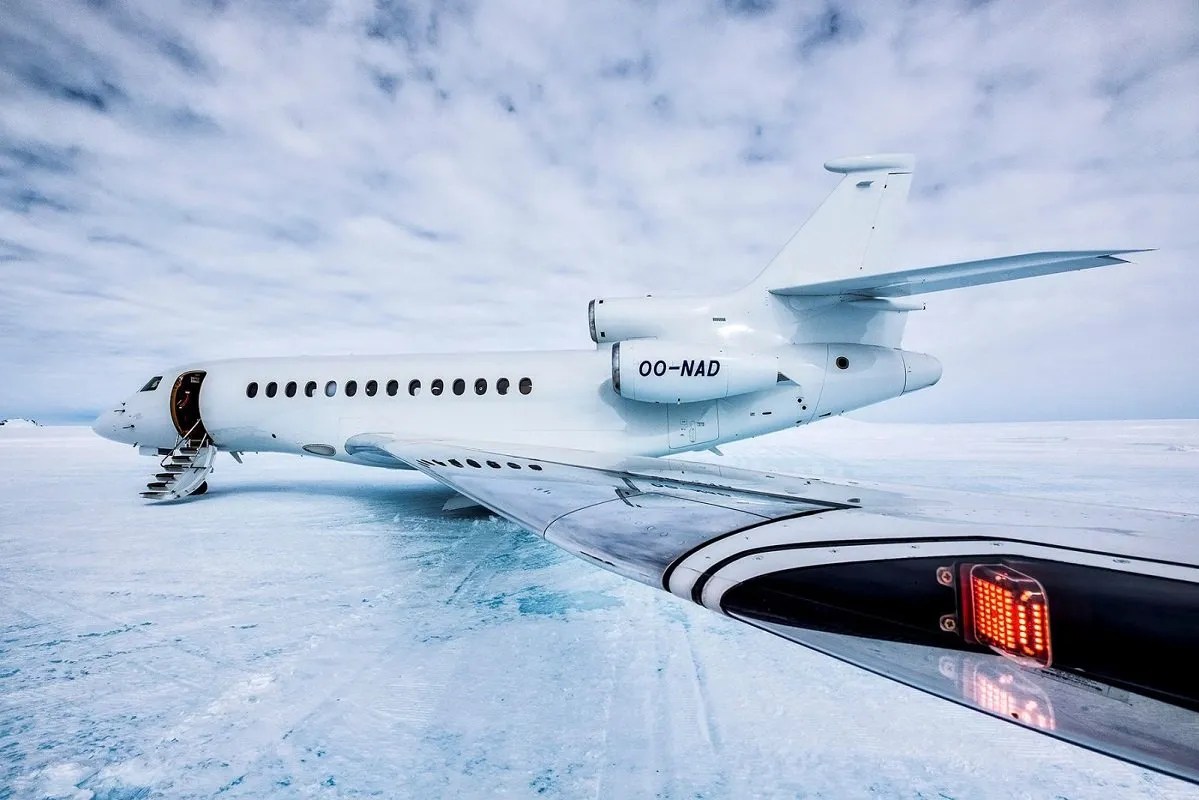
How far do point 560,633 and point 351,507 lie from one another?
5.05 metres

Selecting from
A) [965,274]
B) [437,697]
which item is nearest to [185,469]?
[437,697]

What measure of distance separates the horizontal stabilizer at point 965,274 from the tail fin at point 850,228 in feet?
2.01

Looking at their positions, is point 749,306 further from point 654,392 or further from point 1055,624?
point 1055,624

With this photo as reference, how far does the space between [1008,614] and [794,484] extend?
1.95 m

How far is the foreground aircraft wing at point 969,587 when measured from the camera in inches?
39.3

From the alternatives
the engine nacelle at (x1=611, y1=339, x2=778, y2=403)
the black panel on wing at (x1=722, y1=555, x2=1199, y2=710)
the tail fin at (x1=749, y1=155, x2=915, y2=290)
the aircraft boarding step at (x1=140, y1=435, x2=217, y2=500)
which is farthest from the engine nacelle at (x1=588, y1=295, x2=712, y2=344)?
the aircraft boarding step at (x1=140, y1=435, x2=217, y2=500)

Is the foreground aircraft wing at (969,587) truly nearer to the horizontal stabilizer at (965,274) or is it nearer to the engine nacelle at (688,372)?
the horizontal stabilizer at (965,274)

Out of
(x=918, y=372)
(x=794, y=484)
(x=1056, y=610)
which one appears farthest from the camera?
(x=918, y=372)

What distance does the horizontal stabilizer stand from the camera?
12.3ft

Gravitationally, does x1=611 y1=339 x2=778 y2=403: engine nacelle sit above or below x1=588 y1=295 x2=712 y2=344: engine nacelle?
below

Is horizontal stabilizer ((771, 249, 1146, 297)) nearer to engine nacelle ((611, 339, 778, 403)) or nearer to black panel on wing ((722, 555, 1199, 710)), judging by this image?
engine nacelle ((611, 339, 778, 403))

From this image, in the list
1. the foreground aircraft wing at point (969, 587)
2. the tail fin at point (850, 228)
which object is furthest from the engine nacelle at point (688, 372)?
the foreground aircraft wing at point (969, 587)

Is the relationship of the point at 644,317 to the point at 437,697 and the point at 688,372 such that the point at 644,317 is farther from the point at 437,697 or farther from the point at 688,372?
the point at 437,697

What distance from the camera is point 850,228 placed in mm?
6199
